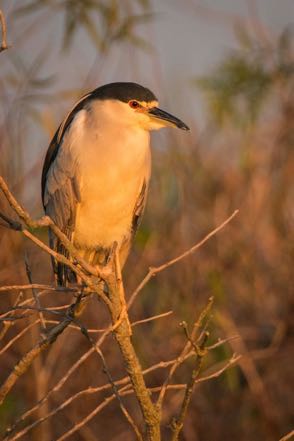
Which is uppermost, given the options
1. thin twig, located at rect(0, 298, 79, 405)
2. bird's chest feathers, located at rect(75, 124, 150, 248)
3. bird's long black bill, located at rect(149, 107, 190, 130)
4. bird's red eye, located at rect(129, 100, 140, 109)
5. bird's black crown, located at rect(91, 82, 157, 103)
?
bird's black crown, located at rect(91, 82, 157, 103)

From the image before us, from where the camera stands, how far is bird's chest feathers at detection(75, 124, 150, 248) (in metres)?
2.98

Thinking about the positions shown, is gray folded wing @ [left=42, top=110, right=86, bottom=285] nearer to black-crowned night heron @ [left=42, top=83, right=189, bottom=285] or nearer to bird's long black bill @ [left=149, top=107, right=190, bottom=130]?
black-crowned night heron @ [left=42, top=83, right=189, bottom=285]

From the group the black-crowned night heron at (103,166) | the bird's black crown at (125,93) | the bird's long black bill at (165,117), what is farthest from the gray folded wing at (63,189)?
the bird's long black bill at (165,117)

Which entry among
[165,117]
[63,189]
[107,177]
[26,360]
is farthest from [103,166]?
[26,360]

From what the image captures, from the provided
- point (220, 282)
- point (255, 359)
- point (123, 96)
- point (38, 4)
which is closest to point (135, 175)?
point (123, 96)

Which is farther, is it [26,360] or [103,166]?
[103,166]

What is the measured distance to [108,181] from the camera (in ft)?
9.80

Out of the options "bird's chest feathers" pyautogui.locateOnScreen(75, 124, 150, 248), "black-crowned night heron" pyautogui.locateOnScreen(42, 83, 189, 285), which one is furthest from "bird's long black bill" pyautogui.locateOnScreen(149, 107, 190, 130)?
"bird's chest feathers" pyautogui.locateOnScreen(75, 124, 150, 248)

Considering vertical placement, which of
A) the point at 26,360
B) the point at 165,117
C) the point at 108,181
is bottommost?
the point at 26,360

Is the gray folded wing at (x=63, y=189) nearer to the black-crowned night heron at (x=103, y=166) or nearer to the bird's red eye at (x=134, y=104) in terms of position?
the black-crowned night heron at (x=103, y=166)

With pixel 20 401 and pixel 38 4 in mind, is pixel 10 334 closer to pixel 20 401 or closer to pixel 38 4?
pixel 20 401

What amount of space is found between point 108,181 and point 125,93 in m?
0.34

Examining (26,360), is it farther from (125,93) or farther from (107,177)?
(125,93)

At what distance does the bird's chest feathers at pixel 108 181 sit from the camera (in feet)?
9.78
